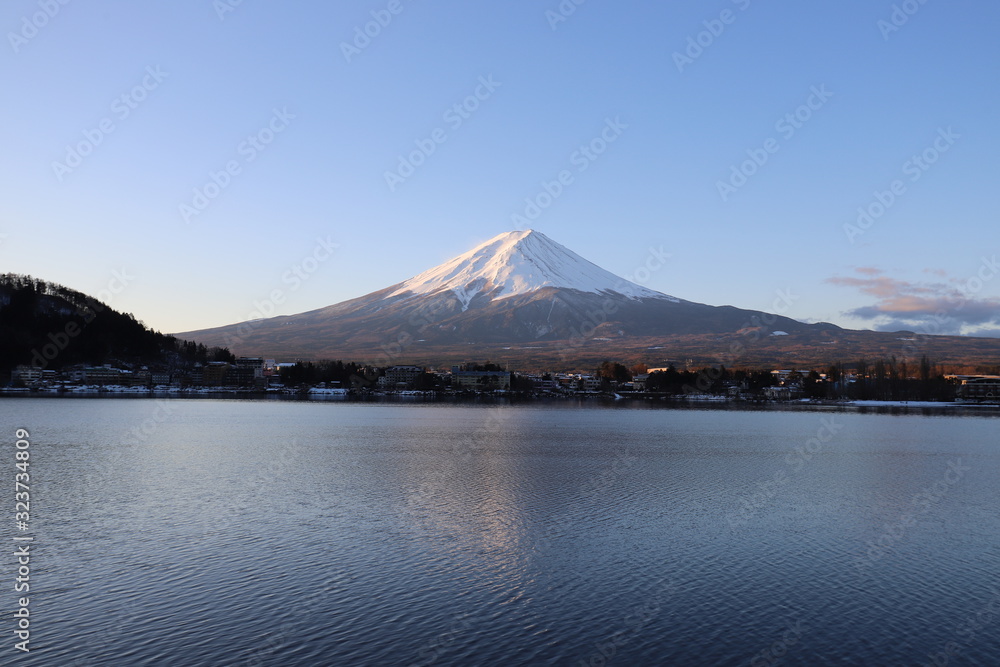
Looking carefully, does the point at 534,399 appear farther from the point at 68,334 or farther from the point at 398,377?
the point at 68,334

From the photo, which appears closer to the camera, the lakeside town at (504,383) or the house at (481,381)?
the lakeside town at (504,383)

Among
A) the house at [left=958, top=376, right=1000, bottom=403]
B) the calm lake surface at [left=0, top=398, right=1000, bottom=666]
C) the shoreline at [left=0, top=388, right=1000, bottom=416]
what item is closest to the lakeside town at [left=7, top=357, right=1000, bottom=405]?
the house at [left=958, top=376, right=1000, bottom=403]

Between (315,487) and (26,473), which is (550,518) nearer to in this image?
(315,487)

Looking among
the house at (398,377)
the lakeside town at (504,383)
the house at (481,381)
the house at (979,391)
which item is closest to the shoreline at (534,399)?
the lakeside town at (504,383)

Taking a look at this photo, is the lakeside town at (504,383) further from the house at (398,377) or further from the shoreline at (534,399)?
the shoreline at (534,399)

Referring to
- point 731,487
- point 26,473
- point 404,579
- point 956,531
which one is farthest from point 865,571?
point 26,473

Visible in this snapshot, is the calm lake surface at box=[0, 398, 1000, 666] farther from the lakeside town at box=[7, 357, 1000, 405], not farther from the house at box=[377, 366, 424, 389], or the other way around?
the house at box=[377, 366, 424, 389]
